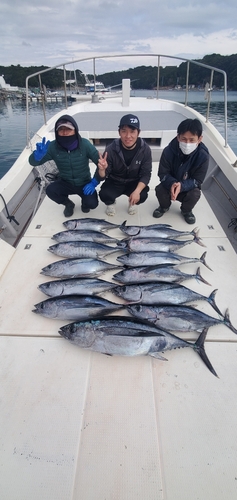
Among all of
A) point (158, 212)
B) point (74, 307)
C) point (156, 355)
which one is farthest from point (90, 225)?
point (156, 355)

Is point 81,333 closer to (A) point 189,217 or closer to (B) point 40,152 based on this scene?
(A) point 189,217

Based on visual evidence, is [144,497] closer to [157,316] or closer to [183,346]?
[183,346]

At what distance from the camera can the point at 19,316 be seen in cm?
226

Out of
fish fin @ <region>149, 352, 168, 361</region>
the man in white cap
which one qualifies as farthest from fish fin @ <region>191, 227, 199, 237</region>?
fish fin @ <region>149, 352, 168, 361</region>

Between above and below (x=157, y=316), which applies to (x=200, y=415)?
below

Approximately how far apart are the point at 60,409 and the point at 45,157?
2.94 meters

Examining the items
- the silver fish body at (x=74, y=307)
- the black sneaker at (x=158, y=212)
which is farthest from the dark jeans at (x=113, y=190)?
the silver fish body at (x=74, y=307)

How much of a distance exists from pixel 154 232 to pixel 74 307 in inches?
58.6

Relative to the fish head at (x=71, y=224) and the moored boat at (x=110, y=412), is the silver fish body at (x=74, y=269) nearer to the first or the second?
the moored boat at (x=110, y=412)

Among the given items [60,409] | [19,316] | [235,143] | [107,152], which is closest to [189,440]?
[60,409]

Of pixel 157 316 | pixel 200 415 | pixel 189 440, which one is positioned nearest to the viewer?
pixel 189 440

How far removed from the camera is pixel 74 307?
2.18m

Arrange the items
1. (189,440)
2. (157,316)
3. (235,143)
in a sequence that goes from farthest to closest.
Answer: (235,143) < (157,316) < (189,440)

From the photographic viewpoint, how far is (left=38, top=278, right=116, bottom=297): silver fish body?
2395mm
